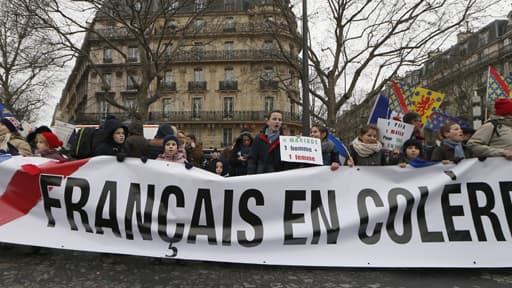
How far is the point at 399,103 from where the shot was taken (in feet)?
25.1

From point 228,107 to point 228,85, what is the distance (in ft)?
8.16

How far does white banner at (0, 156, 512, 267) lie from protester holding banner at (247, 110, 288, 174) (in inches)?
23.9

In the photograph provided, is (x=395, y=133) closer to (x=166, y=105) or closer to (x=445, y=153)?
(x=445, y=153)

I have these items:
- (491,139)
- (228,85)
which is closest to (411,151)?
(491,139)

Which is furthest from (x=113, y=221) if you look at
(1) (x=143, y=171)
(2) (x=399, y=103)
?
(2) (x=399, y=103)

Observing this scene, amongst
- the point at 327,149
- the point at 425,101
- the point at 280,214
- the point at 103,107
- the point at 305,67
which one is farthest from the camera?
the point at 103,107

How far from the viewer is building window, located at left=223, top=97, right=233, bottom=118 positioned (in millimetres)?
40469

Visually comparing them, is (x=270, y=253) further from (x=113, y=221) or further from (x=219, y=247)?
(x=113, y=221)

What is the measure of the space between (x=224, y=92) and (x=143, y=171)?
37.6 metres

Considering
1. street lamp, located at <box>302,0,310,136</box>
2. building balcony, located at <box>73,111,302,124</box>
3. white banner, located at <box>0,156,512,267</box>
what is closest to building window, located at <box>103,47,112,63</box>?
building balcony, located at <box>73,111,302,124</box>

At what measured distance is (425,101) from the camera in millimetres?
7656

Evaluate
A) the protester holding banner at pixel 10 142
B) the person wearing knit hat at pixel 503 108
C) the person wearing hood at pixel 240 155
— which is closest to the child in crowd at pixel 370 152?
the person wearing knit hat at pixel 503 108

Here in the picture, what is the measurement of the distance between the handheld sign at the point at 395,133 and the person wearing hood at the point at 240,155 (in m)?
2.49

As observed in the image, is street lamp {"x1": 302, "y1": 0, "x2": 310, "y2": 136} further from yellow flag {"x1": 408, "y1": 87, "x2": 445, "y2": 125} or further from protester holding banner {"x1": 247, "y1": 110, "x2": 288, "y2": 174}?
protester holding banner {"x1": 247, "y1": 110, "x2": 288, "y2": 174}
